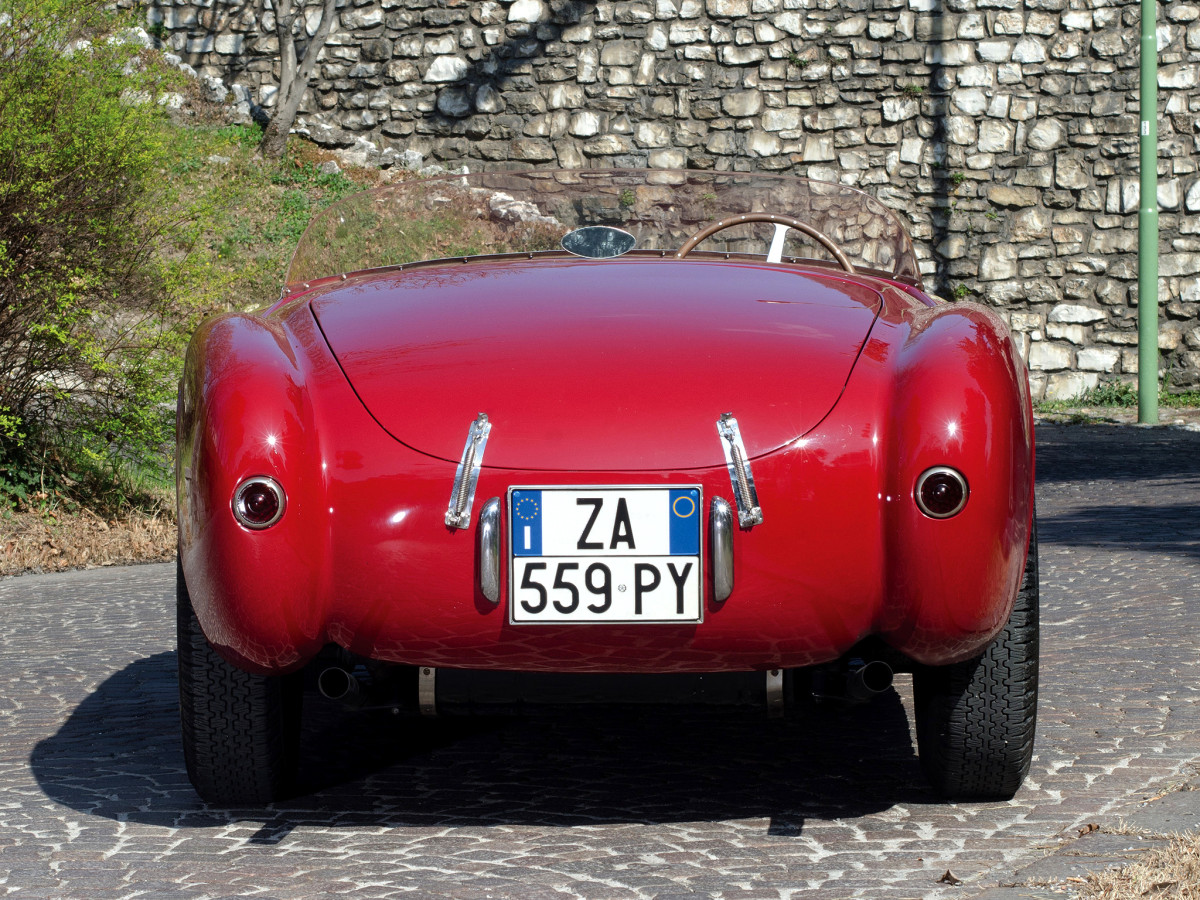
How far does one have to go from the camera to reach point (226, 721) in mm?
2900

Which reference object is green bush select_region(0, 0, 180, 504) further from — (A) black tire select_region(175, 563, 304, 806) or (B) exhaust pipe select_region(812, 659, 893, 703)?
(B) exhaust pipe select_region(812, 659, 893, 703)

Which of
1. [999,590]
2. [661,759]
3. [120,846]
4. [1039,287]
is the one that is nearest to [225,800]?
[120,846]

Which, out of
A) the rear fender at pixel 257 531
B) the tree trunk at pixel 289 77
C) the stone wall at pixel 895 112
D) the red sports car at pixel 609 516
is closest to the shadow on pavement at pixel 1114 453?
the stone wall at pixel 895 112

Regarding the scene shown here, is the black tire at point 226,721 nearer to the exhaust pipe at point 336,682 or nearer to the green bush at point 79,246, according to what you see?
the exhaust pipe at point 336,682

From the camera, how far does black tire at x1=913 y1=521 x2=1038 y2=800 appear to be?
285 cm

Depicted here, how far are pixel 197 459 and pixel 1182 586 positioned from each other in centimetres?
411

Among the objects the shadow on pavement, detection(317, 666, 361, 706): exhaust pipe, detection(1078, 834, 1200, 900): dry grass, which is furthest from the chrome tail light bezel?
the shadow on pavement

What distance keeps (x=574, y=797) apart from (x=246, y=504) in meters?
1.04

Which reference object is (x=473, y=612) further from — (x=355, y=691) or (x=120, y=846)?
(x=120, y=846)

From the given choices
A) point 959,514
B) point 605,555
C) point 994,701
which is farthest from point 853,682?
point 605,555

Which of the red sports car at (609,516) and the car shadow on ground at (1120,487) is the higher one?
the red sports car at (609,516)

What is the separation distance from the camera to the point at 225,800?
3018 mm

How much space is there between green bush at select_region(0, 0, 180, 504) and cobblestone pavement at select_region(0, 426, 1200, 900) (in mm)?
2650

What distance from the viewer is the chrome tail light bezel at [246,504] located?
2.55 m
